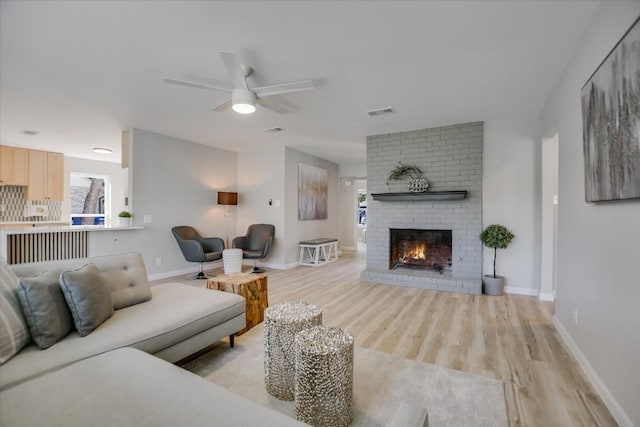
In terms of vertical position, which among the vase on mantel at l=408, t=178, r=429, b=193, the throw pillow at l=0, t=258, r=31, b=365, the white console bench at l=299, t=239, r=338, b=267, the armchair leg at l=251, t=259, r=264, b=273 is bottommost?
the armchair leg at l=251, t=259, r=264, b=273

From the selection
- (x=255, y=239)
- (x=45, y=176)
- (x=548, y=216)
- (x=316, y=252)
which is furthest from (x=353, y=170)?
(x=45, y=176)

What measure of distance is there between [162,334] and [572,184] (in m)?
3.35

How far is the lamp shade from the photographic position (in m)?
5.84

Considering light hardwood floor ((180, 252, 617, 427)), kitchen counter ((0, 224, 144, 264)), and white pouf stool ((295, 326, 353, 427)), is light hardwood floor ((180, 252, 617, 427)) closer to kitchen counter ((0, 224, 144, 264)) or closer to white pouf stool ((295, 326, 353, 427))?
white pouf stool ((295, 326, 353, 427))

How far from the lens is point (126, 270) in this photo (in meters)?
2.28

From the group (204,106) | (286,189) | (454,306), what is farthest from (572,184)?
(286,189)

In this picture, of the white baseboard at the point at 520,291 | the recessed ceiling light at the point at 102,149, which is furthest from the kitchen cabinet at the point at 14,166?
the white baseboard at the point at 520,291

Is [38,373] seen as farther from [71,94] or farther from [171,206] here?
[171,206]

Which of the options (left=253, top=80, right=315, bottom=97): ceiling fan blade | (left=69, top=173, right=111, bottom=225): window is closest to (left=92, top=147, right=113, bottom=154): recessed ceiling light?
(left=69, top=173, right=111, bottom=225): window

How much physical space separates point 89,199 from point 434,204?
832cm

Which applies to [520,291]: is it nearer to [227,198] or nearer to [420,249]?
[420,249]

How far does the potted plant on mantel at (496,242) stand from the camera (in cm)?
410

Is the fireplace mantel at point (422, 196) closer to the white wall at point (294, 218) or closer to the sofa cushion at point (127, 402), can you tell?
the white wall at point (294, 218)

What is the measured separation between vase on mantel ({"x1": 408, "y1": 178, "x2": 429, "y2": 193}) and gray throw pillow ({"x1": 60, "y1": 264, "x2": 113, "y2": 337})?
4.18m
